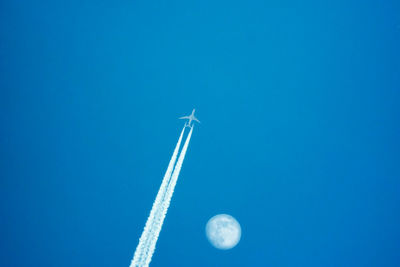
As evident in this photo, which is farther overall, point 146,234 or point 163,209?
point 163,209

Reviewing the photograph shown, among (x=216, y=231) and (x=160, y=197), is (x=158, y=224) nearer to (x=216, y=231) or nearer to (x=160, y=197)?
(x=160, y=197)

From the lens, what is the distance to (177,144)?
2600cm

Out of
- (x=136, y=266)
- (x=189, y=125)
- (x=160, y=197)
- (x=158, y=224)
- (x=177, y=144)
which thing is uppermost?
(x=189, y=125)

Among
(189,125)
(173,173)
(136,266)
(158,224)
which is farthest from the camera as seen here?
(189,125)

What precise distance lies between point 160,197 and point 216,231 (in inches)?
321

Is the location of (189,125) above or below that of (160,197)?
above

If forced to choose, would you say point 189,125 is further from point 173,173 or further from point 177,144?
point 173,173

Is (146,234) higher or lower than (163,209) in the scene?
lower

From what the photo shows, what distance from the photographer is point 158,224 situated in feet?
67.4

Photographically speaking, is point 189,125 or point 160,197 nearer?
point 160,197

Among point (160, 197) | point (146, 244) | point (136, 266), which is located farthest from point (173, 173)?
point (136, 266)

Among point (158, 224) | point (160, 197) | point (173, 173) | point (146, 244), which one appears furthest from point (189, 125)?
point (146, 244)

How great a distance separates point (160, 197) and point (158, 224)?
6.83 ft

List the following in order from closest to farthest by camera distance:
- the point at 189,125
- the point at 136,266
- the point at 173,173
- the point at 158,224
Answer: the point at 136,266 → the point at 158,224 → the point at 173,173 → the point at 189,125
